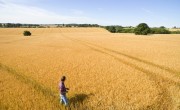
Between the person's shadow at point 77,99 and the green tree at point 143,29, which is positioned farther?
the green tree at point 143,29

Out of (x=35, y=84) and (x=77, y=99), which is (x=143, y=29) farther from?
(x=77, y=99)

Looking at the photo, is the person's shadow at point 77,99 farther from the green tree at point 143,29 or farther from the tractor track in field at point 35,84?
the green tree at point 143,29

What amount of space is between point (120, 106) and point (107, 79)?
5558mm

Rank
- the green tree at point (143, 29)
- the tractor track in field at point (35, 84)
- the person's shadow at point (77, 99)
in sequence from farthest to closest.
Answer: the green tree at point (143, 29) → the tractor track in field at point (35, 84) → the person's shadow at point (77, 99)

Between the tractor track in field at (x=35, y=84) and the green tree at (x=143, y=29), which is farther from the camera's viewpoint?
the green tree at (x=143, y=29)

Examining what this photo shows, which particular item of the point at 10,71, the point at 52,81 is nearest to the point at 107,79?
the point at 52,81

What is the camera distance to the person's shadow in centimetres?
1105

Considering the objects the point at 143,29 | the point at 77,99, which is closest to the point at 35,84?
the point at 77,99

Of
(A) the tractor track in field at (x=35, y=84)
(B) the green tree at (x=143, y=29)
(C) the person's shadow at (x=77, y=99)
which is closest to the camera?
(C) the person's shadow at (x=77, y=99)

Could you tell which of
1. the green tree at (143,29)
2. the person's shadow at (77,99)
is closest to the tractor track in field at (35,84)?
the person's shadow at (77,99)

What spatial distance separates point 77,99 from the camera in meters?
11.8

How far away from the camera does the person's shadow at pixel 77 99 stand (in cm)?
1105

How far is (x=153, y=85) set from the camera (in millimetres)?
14602

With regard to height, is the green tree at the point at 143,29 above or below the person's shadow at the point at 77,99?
below
